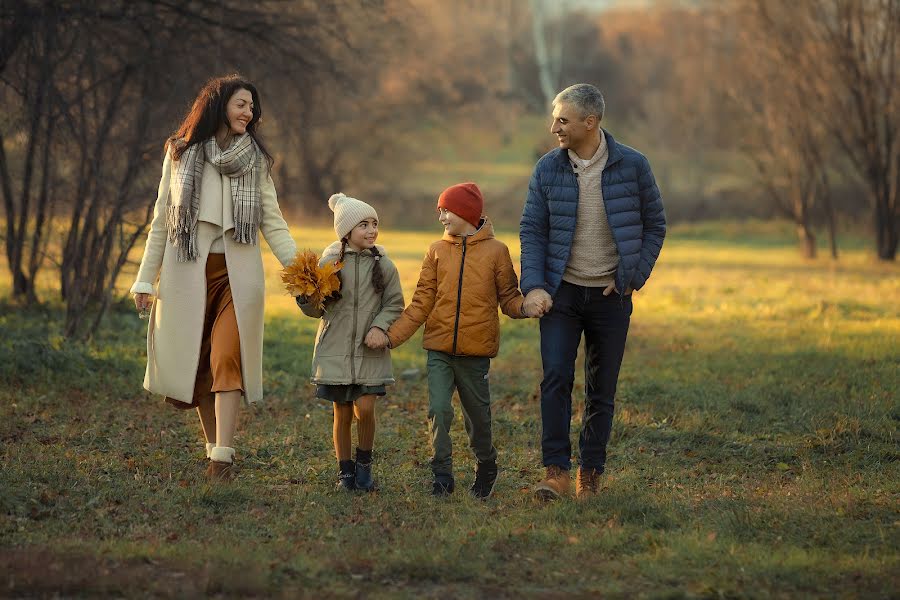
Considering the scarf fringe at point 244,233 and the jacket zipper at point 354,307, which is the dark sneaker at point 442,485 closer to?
the jacket zipper at point 354,307

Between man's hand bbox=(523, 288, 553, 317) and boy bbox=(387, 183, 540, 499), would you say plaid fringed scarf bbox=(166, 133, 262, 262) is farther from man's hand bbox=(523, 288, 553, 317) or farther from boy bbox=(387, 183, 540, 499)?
man's hand bbox=(523, 288, 553, 317)

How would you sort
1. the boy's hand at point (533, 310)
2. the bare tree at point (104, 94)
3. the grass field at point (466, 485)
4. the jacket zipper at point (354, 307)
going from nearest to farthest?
1. the grass field at point (466, 485)
2. the boy's hand at point (533, 310)
3. the jacket zipper at point (354, 307)
4. the bare tree at point (104, 94)

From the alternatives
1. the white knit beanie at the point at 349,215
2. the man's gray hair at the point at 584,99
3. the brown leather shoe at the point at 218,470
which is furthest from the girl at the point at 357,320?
the man's gray hair at the point at 584,99

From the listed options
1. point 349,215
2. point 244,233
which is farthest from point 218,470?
point 349,215

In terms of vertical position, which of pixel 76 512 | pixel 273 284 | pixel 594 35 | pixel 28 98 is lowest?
pixel 76 512

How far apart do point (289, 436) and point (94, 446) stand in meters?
1.32

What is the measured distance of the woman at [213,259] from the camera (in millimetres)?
6625

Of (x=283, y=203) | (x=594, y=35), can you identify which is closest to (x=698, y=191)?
(x=283, y=203)

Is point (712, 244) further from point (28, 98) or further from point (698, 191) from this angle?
point (28, 98)

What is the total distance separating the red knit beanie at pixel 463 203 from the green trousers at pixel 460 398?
30.7 inches

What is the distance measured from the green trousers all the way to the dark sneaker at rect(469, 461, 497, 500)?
0.06 meters

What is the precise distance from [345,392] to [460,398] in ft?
2.13

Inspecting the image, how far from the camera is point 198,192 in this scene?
6629 mm

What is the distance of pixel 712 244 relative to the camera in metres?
37.1
